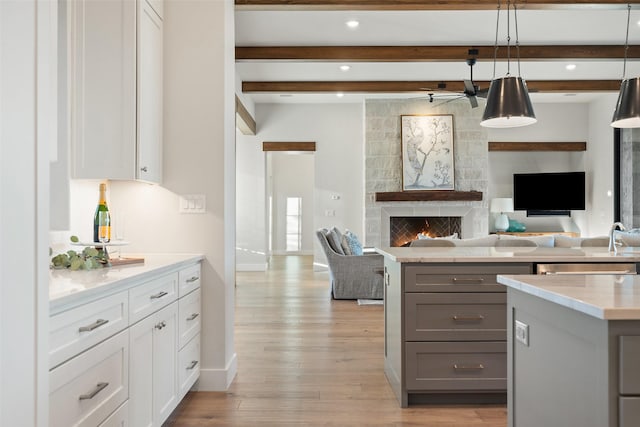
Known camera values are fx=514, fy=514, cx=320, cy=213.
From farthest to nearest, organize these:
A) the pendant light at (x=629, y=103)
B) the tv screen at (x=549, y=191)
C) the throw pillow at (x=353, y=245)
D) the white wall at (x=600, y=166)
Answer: the tv screen at (x=549, y=191) < the white wall at (x=600, y=166) < the throw pillow at (x=353, y=245) < the pendant light at (x=629, y=103)

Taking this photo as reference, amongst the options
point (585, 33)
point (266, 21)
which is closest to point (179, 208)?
point (266, 21)

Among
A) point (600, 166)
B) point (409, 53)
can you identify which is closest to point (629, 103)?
point (409, 53)

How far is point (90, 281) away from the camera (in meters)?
1.81

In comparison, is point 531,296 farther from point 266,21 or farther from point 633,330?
point 266,21

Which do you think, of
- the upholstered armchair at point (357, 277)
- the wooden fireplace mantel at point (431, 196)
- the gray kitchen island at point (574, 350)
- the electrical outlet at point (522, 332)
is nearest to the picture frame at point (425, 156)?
the wooden fireplace mantel at point (431, 196)

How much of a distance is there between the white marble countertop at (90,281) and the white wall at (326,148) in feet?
23.0

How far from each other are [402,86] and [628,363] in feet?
24.1

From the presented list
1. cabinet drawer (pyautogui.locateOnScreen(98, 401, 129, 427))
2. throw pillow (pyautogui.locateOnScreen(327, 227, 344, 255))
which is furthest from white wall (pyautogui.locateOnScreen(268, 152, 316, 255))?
cabinet drawer (pyautogui.locateOnScreen(98, 401, 129, 427))

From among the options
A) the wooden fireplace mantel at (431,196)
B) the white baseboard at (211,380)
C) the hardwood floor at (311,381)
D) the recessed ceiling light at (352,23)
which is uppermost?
the recessed ceiling light at (352,23)

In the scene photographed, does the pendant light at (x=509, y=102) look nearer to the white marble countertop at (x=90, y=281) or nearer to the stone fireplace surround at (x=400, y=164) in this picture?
the white marble countertop at (x=90, y=281)

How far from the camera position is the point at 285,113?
9.55 meters

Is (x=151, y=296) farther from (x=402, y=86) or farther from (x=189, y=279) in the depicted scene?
(x=402, y=86)

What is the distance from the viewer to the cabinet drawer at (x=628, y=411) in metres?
1.22

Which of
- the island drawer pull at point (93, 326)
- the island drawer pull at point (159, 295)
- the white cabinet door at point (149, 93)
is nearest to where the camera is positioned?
the island drawer pull at point (93, 326)
